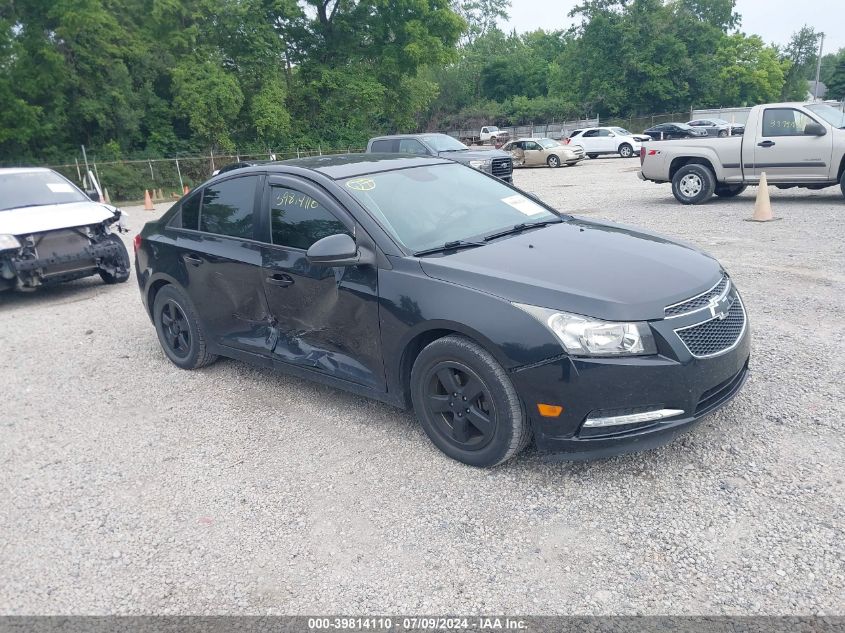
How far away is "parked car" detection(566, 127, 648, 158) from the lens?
1303 inches

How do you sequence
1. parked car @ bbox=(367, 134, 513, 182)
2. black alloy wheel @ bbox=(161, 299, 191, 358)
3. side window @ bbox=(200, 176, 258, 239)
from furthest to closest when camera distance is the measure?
1. parked car @ bbox=(367, 134, 513, 182)
2. black alloy wheel @ bbox=(161, 299, 191, 358)
3. side window @ bbox=(200, 176, 258, 239)

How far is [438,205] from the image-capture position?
4.37 metres

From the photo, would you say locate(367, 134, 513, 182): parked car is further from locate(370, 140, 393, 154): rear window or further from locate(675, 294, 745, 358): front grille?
locate(675, 294, 745, 358): front grille

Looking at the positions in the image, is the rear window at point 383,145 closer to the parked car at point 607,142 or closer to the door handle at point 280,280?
the door handle at point 280,280

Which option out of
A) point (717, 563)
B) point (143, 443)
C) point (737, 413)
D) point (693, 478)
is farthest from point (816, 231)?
point (143, 443)

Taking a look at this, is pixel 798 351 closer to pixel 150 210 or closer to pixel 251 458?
pixel 251 458

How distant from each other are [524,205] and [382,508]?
239 centimetres

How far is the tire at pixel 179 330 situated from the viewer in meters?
5.36

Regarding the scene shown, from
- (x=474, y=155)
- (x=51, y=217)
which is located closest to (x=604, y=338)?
(x=51, y=217)

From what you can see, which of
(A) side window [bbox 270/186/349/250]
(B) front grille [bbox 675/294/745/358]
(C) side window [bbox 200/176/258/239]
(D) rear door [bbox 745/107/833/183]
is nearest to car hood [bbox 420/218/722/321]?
(B) front grille [bbox 675/294/745/358]

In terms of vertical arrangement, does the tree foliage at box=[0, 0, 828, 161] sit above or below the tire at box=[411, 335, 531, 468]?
above

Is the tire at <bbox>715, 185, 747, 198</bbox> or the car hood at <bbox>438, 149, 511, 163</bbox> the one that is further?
the car hood at <bbox>438, 149, 511, 163</bbox>

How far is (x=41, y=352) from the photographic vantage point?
646cm

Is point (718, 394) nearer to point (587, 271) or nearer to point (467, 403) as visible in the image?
point (587, 271)
